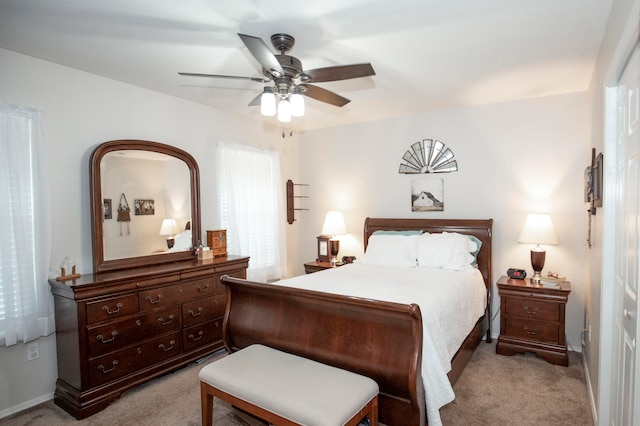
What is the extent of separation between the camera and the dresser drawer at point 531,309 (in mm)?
3207

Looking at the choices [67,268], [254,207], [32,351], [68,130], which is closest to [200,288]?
[67,268]

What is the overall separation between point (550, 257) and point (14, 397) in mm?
4693

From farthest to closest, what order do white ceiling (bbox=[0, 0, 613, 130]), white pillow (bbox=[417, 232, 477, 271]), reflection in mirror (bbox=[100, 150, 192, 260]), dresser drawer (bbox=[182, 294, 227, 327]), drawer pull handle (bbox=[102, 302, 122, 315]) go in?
white pillow (bbox=[417, 232, 477, 271]) → dresser drawer (bbox=[182, 294, 227, 327]) → reflection in mirror (bbox=[100, 150, 192, 260]) → drawer pull handle (bbox=[102, 302, 122, 315]) → white ceiling (bbox=[0, 0, 613, 130])

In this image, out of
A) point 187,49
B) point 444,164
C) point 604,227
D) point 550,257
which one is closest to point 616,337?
point 604,227

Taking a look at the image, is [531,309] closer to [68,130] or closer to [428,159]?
[428,159]

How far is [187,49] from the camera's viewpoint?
254cm

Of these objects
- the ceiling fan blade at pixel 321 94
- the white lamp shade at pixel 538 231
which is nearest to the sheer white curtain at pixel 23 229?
the ceiling fan blade at pixel 321 94

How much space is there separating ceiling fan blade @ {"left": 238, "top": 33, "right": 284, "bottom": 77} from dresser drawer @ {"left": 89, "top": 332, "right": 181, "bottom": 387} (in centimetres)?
232

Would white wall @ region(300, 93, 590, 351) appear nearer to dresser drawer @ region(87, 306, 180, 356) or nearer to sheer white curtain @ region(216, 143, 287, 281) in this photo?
sheer white curtain @ region(216, 143, 287, 281)

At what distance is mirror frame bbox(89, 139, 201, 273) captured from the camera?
2924mm

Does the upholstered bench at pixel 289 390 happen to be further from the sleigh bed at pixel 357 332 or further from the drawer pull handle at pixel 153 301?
the drawer pull handle at pixel 153 301

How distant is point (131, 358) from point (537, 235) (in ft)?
11.9

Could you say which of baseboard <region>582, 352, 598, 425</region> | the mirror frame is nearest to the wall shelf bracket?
the mirror frame

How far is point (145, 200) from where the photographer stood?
336 centimetres
